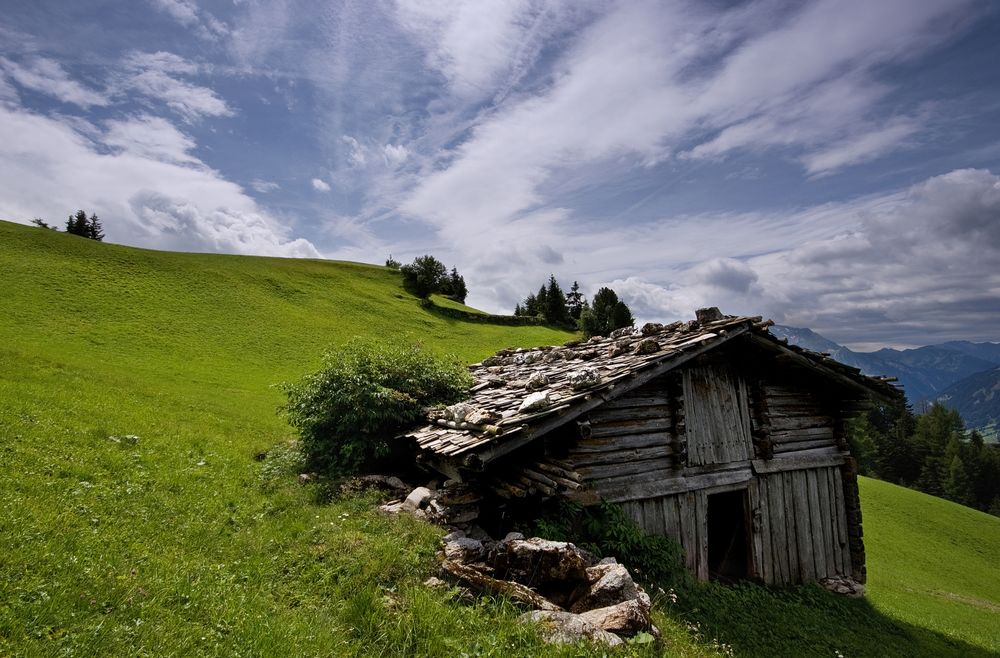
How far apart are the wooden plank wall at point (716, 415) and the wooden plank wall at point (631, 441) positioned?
0.57 metres

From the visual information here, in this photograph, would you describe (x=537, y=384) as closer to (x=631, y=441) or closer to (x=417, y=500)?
(x=631, y=441)

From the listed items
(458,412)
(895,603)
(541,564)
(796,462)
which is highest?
(458,412)

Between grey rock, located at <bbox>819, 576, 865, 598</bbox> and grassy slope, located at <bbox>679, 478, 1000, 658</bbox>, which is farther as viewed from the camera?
grey rock, located at <bbox>819, 576, 865, 598</bbox>

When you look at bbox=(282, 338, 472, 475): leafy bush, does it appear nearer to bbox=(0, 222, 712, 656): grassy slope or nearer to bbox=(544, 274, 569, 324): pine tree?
bbox=(0, 222, 712, 656): grassy slope

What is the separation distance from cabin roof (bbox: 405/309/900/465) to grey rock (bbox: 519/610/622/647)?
3.08 meters

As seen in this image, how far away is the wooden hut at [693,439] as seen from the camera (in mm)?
9820

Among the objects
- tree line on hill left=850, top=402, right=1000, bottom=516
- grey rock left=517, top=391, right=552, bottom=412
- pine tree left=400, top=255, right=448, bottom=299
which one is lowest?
tree line on hill left=850, top=402, right=1000, bottom=516

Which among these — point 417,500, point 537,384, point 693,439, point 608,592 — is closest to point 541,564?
point 608,592

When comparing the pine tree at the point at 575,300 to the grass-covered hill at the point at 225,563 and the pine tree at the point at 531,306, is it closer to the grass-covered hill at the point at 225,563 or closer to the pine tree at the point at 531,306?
the pine tree at the point at 531,306

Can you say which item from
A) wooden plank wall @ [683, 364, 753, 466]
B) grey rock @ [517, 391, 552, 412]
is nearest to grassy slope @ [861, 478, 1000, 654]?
wooden plank wall @ [683, 364, 753, 466]

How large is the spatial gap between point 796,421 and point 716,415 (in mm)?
3235

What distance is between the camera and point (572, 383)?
10.2 m

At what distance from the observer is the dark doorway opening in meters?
15.2

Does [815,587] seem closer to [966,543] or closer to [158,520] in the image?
[158,520]
